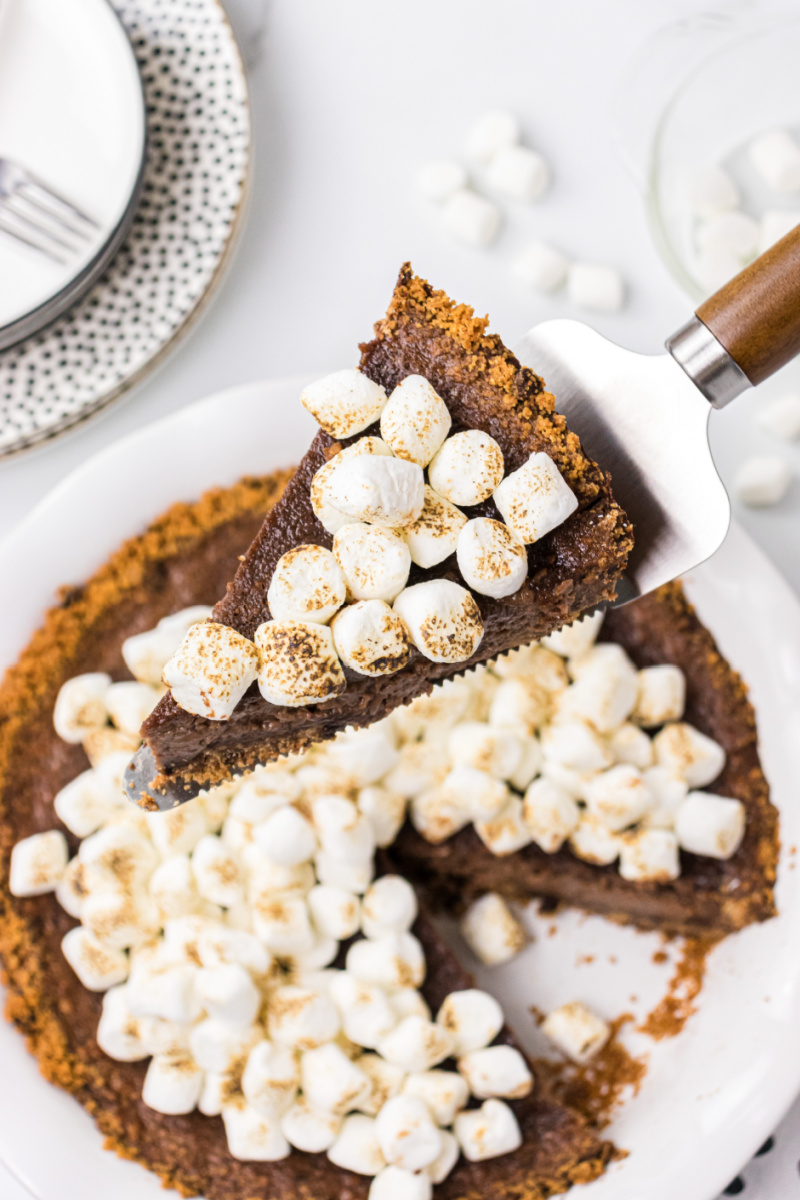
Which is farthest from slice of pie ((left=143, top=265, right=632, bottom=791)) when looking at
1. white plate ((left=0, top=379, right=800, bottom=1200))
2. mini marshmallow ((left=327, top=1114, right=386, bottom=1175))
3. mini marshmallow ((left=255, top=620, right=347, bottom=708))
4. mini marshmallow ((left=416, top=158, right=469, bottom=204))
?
mini marshmallow ((left=327, top=1114, right=386, bottom=1175))

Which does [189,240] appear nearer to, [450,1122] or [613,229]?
[613,229]

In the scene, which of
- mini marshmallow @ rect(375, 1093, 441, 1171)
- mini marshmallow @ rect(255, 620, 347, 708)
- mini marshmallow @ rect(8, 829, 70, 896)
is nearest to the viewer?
mini marshmallow @ rect(255, 620, 347, 708)

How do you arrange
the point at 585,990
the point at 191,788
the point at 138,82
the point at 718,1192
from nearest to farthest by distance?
the point at 191,788 < the point at 718,1192 < the point at 138,82 < the point at 585,990

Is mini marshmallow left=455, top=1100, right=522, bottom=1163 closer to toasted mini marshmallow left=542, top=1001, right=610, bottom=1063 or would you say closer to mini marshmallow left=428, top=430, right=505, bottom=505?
toasted mini marshmallow left=542, top=1001, right=610, bottom=1063

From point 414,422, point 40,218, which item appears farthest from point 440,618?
point 40,218

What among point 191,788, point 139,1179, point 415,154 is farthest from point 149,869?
point 415,154

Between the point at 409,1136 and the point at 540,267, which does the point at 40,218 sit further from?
the point at 409,1136
